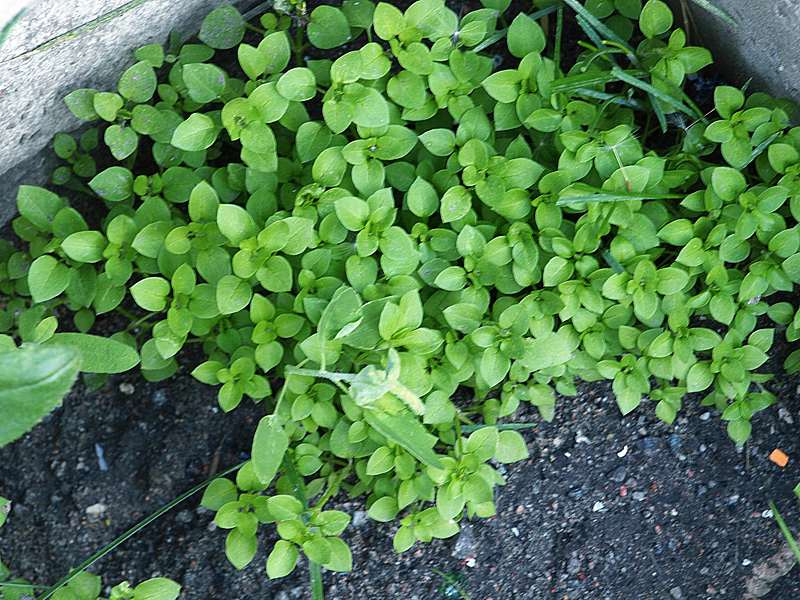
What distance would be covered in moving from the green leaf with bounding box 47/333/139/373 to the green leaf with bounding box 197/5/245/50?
64cm

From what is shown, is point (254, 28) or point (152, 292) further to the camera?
point (254, 28)

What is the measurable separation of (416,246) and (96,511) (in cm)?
82

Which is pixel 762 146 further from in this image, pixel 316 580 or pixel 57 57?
pixel 57 57

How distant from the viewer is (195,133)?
1.60 m

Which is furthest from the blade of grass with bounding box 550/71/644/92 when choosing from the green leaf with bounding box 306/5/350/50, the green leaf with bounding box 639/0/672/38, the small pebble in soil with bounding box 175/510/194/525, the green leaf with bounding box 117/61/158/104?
the small pebble in soil with bounding box 175/510/194/525

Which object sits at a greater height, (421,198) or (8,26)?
(8,26)

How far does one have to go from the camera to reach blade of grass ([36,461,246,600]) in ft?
5.36

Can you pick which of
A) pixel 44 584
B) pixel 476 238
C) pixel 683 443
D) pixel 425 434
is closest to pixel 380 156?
pixel 476 238

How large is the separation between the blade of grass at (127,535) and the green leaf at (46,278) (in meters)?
0.45

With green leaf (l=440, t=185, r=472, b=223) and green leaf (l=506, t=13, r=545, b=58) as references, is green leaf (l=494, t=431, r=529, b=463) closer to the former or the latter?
green leaf (l=440, t=185, r=472, b=223)

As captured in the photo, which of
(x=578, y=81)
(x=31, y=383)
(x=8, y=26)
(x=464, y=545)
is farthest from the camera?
(x=464, y=545)

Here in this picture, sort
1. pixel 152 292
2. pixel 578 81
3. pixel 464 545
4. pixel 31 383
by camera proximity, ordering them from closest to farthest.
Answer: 1. pixel 31 383
2. pixel 152 292
3. pixel 578 81
4. pixel 464 545

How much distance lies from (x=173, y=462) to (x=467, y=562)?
61cm

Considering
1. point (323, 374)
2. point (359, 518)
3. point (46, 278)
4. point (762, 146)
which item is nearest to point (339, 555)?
point (359, 518)
